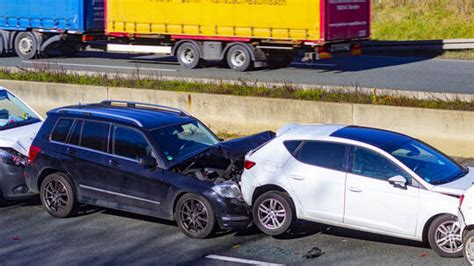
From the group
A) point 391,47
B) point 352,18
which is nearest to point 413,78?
point 352,18

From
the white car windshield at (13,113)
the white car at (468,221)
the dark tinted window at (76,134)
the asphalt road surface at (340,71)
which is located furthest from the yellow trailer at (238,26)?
the white car at (468,221)

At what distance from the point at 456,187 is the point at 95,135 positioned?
482 centimetres

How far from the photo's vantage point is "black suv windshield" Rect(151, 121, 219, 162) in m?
12.0

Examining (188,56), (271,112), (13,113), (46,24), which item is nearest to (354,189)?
(13,113)

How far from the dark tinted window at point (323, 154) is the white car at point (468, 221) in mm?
1711

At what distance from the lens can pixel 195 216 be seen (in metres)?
11.5

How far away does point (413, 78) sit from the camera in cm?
2539

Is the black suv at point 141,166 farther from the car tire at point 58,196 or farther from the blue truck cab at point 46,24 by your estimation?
the blue truck cab at point 46,24

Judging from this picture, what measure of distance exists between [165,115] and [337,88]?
6.68 metres

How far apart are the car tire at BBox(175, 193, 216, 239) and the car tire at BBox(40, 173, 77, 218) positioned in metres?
1.76

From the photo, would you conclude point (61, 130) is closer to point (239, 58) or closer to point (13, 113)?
point (13, 113)

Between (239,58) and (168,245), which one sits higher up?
(239,58)

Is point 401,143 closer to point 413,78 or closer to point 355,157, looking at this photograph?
point 355,157

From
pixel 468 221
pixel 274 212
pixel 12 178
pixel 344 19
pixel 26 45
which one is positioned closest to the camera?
pixel 468 221
